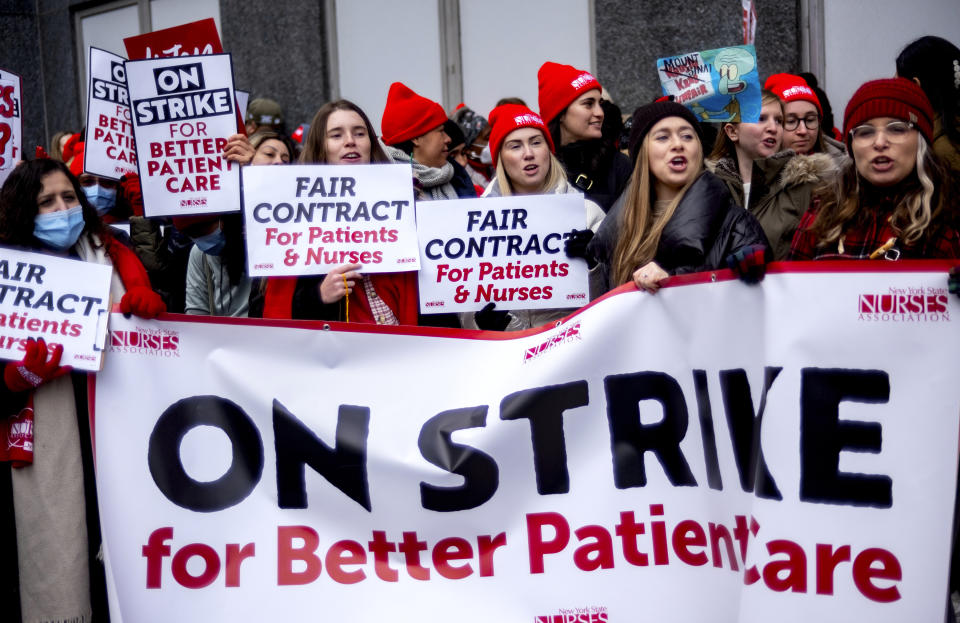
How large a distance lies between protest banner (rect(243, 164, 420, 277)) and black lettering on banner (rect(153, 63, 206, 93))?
2.70ft

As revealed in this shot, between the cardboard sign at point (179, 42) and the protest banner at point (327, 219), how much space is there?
1.05 metres

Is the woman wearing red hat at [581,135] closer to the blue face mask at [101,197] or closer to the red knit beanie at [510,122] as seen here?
the red knit beanie at [510,122]

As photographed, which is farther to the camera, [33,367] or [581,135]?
[581,135]

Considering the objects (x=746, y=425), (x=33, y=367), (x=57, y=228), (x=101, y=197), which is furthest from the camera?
(x=101, y=197)

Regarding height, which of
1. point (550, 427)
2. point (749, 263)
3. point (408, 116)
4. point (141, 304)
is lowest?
point (550, 427)

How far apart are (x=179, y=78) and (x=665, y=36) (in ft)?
15.5

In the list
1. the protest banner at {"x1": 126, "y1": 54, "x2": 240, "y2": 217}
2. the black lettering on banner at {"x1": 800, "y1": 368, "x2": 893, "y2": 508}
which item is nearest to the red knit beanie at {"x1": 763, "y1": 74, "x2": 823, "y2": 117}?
the black lettering on banner at {"x1": 800, "y1": 368, "x2": 893, "y2": 508}

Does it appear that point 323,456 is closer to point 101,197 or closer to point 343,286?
point 343,286

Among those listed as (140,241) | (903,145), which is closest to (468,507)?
(903,145)

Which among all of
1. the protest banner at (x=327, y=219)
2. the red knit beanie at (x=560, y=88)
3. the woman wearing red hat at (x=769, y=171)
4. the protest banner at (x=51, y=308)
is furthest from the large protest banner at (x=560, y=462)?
the red knit beanie at (x=560, y=88)

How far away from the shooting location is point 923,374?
3.21 meters

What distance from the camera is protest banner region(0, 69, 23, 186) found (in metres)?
5.40

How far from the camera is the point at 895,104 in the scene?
3.48 metres

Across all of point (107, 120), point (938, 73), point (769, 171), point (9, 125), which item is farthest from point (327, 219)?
point (938, 73)
